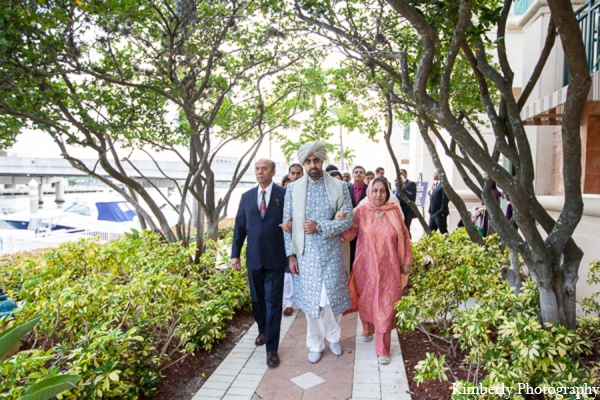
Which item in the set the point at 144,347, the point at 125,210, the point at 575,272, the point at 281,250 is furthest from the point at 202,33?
the point at 125,210

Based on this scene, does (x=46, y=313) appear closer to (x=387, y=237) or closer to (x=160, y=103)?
(x=387, y=237)

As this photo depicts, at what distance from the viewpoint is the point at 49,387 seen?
2129 mm

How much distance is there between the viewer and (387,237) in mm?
3992

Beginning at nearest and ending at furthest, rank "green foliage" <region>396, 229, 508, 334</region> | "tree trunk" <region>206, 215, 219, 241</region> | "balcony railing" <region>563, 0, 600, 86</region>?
"green foliage" <region>396, 229, 508, 334</region> → "balcony railing" <region>563, 0, 600, 86</region> → "tree trunk" <region>206, 215, 219, 241</region>

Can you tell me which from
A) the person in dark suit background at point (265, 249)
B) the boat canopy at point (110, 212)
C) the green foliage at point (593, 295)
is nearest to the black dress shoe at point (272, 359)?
the person in dark suit background at point (265, 249)

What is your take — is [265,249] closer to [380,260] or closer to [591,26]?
[380,260]

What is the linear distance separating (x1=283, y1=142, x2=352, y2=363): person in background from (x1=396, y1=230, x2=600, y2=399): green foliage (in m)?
0.67

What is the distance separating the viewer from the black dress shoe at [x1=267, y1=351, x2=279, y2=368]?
3.84 m

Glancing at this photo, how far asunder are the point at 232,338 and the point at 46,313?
1941mm

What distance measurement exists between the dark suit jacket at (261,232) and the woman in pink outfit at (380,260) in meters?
0.64

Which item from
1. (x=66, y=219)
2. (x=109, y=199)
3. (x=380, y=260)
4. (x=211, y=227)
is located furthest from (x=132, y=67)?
(x=109, y=199)

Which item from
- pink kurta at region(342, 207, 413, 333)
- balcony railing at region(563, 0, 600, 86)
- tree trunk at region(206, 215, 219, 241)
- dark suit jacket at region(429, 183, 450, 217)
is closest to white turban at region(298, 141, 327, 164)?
pink kurta at region(342, 207, 413, 333)

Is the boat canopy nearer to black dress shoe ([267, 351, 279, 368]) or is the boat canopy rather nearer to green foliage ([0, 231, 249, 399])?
green foliage ([0, 231, 249, 399])

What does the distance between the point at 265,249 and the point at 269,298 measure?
0.44m
